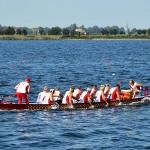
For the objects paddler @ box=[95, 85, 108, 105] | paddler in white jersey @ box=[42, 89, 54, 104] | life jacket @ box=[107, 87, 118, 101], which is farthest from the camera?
life jacket @ box=[107, 87, 118, 101]

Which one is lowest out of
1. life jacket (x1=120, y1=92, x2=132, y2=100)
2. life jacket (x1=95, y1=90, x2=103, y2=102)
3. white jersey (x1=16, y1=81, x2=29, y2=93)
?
life jacket (x1=120, y1=92, x2=132, y2=100)

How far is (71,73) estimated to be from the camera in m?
73.4

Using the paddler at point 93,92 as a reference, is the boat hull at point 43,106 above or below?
below

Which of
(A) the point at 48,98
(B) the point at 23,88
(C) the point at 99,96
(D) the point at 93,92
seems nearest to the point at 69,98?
(A) the point at 48,98

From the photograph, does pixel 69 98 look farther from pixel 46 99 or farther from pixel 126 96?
pixel 126 96

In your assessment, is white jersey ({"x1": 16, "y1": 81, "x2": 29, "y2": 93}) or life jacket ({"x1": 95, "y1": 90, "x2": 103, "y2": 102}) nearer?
white jersey ({"x1": 16, "y1": 81, "x2": 29, "y2": 93})

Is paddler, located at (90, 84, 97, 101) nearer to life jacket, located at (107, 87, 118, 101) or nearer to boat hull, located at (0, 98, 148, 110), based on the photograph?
boat hull, located at (0, 98, 148, 110)

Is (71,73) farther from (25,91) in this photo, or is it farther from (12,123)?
(12,123)

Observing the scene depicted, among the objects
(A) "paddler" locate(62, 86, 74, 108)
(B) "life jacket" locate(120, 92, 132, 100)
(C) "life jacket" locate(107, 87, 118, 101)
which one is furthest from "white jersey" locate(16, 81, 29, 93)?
(B) "life jacket" locate(120, 92, 132, 100)

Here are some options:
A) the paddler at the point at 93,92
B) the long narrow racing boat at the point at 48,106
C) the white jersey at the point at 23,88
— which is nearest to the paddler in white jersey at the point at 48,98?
the long narrow racing boat at the point at 48,106

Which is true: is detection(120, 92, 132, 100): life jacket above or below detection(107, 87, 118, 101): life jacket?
below

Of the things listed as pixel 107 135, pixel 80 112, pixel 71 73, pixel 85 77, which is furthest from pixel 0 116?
pixel 71 73

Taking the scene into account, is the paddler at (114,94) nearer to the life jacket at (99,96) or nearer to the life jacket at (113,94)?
the life jacket at (113,94)

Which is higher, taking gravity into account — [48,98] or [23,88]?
[23,88]
